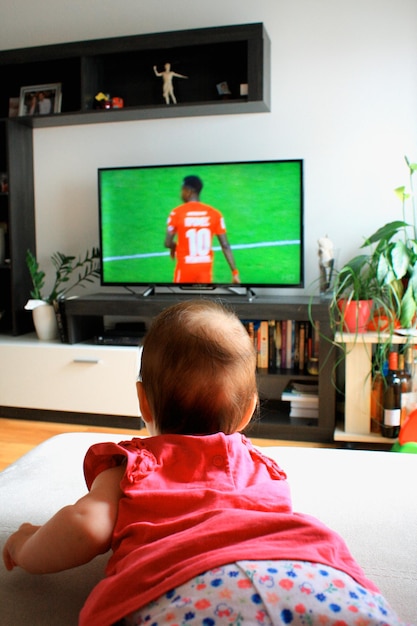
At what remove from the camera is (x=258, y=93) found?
3.17 m

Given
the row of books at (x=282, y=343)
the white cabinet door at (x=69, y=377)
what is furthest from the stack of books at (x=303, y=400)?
the white cabinet door at (x=69, y=377)

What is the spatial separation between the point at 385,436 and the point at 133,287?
1.74 metres

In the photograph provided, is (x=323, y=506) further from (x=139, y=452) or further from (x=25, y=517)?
(x=25, y=517)

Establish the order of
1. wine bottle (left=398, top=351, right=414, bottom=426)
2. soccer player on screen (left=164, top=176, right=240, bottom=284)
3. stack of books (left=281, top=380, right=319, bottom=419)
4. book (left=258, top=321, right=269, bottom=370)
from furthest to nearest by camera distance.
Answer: soccer player on screen (left=164, top=176, right=240, bottom=284) → book (left=258, top=321, right=269, bottom=370) → stack of books (left=281, top=380, right=319, bottom=419) → wine bottle (left=398, top=351, right=414, bottom=426)

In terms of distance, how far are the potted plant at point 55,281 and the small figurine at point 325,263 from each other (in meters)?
1.35

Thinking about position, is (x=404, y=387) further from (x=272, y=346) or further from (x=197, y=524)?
(x=197, y=524)

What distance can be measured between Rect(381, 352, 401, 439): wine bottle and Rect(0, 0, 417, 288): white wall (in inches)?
31.4

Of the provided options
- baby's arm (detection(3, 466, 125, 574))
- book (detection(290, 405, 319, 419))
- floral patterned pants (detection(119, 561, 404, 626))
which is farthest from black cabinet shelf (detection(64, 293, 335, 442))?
floral patterned pants (detection(119, 561, 404, 626))

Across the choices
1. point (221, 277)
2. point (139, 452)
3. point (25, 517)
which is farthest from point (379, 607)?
point (221, 277)

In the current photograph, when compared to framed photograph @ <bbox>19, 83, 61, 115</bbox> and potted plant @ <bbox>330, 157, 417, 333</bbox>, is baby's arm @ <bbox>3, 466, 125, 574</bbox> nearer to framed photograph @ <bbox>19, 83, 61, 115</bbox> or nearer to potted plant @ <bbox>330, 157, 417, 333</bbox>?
potted plant @ <bbox>330, 157, 417, 333</bbox>

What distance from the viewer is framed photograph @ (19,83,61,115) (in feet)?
12.3

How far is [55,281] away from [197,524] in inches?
129

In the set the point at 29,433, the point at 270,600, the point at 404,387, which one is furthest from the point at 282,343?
the point at 270,600

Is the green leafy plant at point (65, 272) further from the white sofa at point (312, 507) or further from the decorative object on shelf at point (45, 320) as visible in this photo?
the white sofa at point (312, 507)
